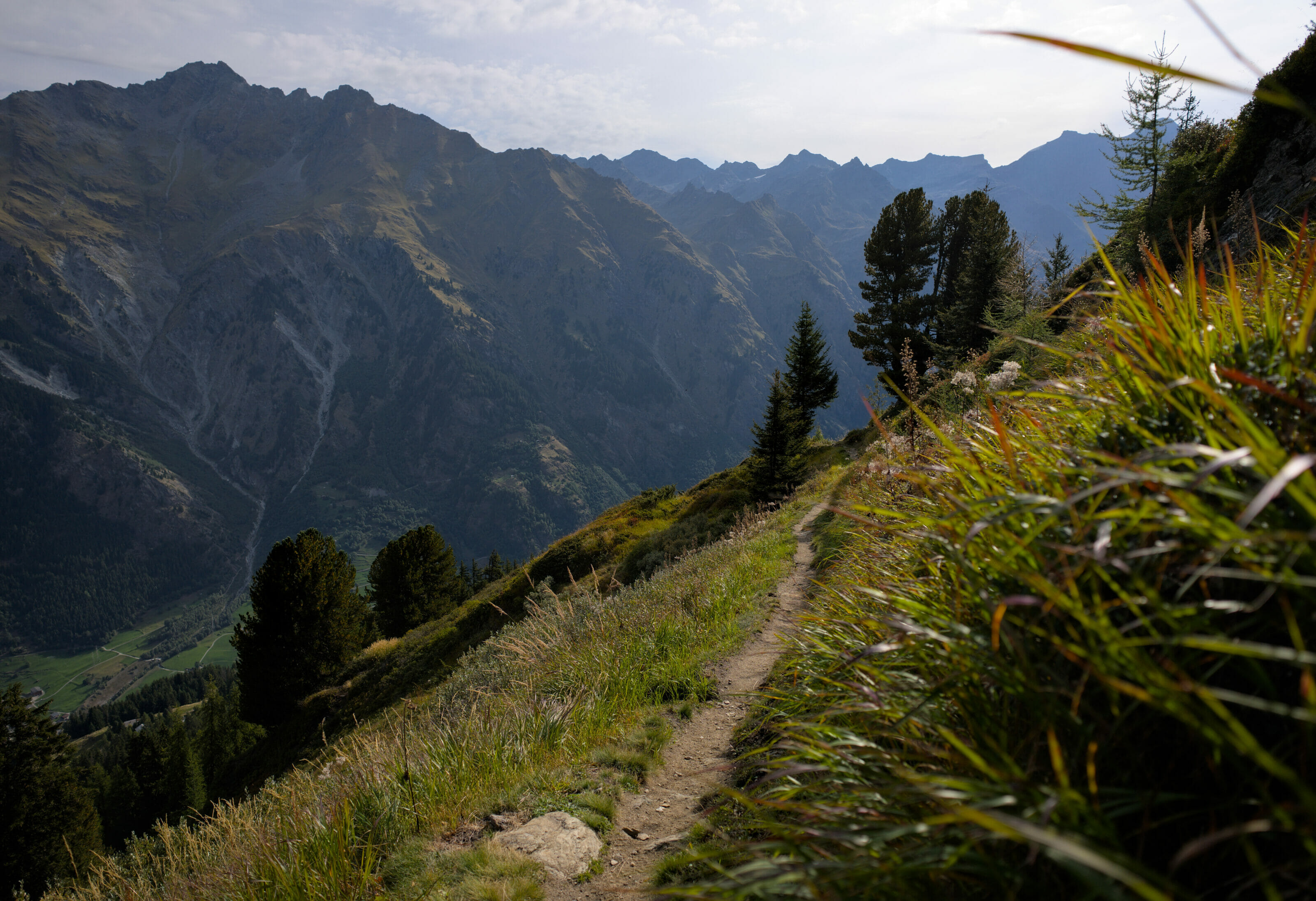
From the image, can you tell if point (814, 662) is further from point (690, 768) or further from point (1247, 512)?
point (1247, 512)

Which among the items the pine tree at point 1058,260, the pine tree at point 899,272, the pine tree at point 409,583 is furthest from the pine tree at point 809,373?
the pine tree at point 409,583

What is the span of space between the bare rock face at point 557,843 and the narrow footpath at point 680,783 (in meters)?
0.12

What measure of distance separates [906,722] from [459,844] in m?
3.72

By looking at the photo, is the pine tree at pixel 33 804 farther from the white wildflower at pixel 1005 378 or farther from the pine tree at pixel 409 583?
the white wildflower at pixel 1005 378

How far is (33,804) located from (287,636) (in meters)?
13.7

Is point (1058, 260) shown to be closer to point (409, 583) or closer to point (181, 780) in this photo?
point (409, 583)

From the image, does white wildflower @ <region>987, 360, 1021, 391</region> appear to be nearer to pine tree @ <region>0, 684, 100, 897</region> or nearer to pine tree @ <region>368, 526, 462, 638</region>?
pine tree @ <region>0, 684, 100, 897</region>

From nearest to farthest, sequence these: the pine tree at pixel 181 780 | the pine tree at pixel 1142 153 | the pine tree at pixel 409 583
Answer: the pine tree at pixel 1142 153
the pine tree at pixel 409 583
the pine tree at pixel 181 780

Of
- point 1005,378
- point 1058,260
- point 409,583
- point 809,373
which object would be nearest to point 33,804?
point 409,583

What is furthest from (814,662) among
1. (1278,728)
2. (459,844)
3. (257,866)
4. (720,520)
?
(720,520)

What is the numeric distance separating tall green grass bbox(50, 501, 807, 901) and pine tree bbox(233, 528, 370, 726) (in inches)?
1394

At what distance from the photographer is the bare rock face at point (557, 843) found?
471 cm

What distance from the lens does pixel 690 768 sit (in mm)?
5848

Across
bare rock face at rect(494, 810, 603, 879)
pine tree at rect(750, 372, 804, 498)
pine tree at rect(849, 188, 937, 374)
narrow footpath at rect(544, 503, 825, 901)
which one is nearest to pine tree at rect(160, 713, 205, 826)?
pine tree at rect(750, 372, 804, 498)
